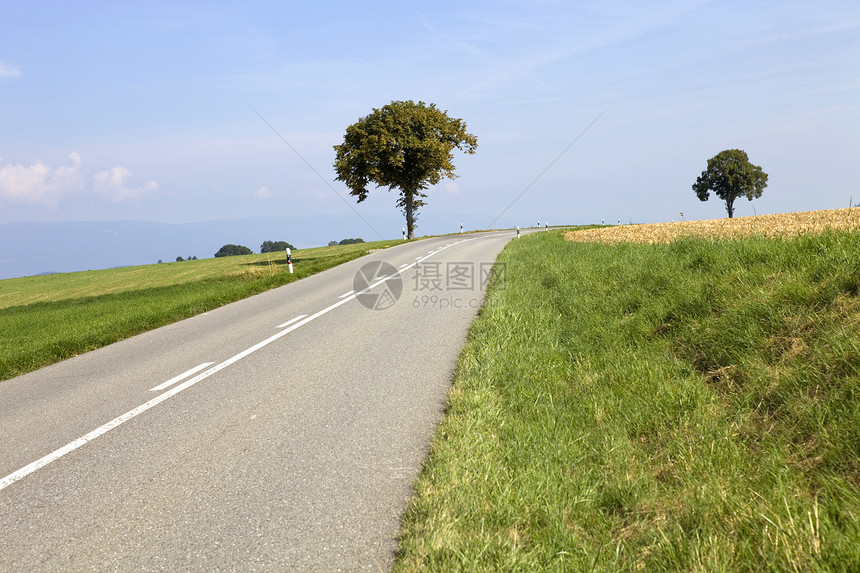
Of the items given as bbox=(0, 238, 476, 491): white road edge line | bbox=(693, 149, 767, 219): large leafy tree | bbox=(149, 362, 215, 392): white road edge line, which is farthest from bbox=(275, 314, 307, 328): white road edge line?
bbox=(693, 149, 767, 219): large leafy tree

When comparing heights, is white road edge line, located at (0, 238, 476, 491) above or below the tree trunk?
below

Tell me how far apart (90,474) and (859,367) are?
621cm

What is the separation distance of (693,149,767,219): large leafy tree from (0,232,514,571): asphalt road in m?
78.8

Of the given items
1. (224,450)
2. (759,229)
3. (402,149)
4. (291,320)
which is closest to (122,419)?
(224,450)

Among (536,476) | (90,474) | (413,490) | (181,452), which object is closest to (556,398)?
(536,476)

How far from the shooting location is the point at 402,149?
43875 millimetres

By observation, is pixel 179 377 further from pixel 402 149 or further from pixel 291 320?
pixel 402 149

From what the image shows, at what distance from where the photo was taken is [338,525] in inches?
129

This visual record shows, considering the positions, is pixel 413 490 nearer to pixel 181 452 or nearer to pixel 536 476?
pixel 536 476

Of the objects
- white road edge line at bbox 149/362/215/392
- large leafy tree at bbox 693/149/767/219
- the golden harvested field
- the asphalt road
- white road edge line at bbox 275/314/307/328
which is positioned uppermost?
large leafy tree at bbox 693/149/767/219

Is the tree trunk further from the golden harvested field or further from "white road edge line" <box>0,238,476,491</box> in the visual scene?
"white road edge line" <box>0,238,476,491</box>

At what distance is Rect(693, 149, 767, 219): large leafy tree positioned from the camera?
73.7 metres

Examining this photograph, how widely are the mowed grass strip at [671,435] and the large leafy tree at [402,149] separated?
Answer: 3613 cm

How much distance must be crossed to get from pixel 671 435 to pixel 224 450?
3758mm
